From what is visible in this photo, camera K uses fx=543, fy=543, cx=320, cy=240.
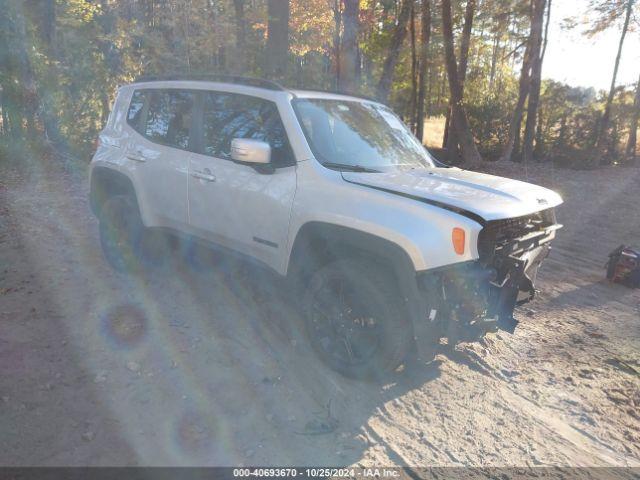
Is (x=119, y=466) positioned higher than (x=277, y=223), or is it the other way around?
(x=277, y=223)

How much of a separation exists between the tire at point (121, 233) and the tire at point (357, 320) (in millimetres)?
2361

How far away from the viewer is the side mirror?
12.6 feet

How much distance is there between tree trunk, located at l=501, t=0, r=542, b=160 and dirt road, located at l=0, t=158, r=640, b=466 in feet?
41.7

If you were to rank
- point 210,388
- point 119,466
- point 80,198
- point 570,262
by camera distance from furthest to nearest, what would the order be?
point 80,198 < point 570,262 < point 210,388 < point 119,466

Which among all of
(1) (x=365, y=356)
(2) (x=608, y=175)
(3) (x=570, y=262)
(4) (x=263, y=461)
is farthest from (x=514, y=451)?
(2) (x=608, y=175)

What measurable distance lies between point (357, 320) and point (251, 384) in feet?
2.83

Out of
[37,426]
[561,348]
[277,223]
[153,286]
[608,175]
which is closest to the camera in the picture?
[37,426]

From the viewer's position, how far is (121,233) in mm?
5645

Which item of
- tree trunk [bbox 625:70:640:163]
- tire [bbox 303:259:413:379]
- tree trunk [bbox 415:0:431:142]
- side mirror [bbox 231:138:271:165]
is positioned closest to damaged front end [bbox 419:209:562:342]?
tire [bbox 303:259:413:379]

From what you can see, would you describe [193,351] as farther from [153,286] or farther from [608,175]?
[608,175]

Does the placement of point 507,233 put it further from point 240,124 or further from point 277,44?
point 277,44

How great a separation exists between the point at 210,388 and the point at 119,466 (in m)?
0.89

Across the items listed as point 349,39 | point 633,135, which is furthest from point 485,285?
point 633,135

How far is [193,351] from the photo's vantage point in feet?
13.7
